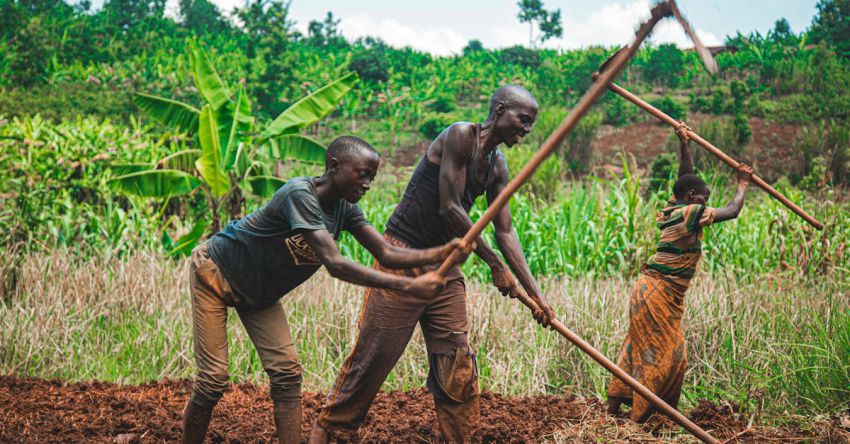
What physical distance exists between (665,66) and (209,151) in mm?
18953

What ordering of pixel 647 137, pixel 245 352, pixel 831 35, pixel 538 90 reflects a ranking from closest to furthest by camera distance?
1. pixel 245 352
2. pixel 831 35
3. pixel 647 137
4. pixel 538 90

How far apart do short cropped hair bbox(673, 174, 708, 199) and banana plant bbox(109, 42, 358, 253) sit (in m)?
5.03

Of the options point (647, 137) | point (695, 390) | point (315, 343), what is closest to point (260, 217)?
point (315, 343)

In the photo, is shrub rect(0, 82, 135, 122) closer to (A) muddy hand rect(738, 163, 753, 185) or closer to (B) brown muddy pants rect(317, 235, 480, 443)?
(B) brown muddy pants rect(317, 235, 480, 443)

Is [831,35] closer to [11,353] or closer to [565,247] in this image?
[565,247]

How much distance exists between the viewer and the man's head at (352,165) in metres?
3.10

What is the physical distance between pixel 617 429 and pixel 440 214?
5.24 ft

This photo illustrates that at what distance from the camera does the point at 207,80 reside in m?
8.44

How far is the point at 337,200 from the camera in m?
3.28

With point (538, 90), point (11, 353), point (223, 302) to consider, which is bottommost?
point (11, 353)

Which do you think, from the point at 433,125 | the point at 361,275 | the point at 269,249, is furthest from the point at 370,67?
the point at 361,275

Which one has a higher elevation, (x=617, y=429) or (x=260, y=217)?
(x=260, y=217)

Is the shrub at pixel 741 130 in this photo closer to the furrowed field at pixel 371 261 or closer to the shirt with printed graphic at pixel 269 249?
the furrowed field at pixel 371 261

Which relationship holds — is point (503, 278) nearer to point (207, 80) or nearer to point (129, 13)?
point (207, 80)
